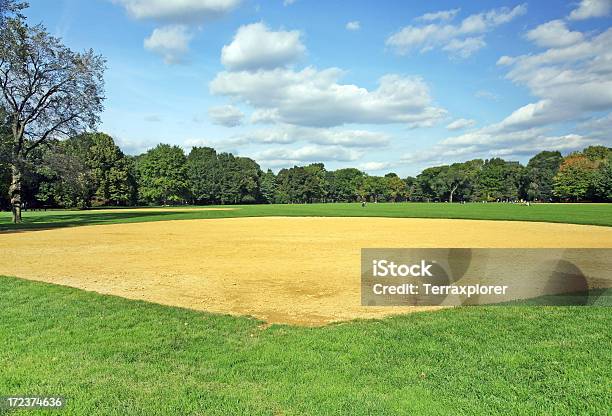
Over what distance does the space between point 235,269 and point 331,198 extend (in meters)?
150

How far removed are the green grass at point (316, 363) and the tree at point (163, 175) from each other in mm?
91641

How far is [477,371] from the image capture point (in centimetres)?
507

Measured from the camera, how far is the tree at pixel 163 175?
313 feet

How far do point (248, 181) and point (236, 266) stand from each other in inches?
4159

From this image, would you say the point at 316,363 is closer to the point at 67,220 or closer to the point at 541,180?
the point at 67,220

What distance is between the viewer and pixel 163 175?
9694cm

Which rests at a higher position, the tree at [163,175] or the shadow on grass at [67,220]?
the tree at [163,175]

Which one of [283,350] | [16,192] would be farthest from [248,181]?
[283,350]

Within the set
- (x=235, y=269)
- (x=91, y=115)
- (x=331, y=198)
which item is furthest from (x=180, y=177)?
(x=235, y=269)

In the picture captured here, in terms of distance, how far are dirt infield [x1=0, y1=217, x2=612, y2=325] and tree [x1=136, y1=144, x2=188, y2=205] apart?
7374 centimetres

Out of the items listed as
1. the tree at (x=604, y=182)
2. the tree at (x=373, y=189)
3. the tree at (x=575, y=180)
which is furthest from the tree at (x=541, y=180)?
the tree at (x=373, y=189)

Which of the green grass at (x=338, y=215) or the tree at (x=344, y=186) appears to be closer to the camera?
the green grass at (x=338, y=215)

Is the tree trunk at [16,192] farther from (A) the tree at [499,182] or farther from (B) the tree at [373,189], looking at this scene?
(B) the tree at [373,189]

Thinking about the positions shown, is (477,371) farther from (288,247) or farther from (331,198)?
(331,198)
